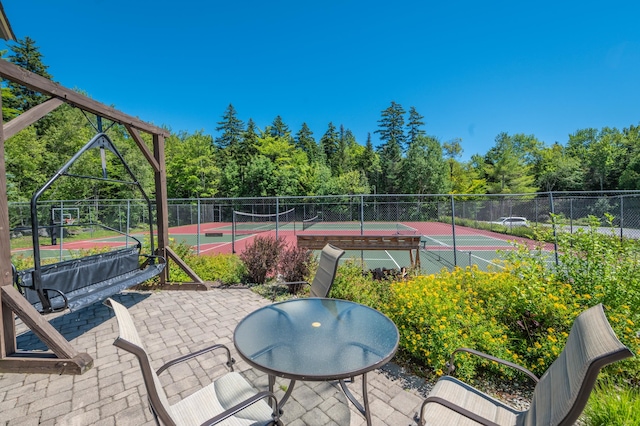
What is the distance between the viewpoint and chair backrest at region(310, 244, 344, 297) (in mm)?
3205

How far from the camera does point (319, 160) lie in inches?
1515


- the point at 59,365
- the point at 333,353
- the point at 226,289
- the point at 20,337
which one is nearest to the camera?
the point at 333,353

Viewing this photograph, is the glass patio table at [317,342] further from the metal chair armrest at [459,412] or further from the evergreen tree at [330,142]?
the evergreen tree at [330,142]

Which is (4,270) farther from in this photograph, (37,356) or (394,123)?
(394,123)

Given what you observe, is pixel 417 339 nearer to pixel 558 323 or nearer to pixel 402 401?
pixel 402 401

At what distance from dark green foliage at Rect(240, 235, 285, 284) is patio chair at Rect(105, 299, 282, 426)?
380 centimetres

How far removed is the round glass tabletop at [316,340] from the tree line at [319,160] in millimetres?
22122

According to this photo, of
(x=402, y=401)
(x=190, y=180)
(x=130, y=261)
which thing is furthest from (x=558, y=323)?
(x=190, y=180)

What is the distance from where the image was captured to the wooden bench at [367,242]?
20.9 ft

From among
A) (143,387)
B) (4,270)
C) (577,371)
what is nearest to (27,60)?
(4,270)

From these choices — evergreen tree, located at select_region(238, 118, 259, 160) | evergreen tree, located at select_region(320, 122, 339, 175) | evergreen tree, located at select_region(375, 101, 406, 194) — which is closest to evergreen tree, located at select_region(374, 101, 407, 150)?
evergreen tree, located at select_region(375, 101, 406, 194)

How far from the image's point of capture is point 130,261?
466 cm

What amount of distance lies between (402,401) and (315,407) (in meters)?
0.74

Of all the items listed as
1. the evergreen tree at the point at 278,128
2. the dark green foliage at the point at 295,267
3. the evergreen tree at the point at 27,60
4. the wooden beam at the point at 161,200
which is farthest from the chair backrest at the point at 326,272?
the evergreen tree at the point at 278,128
